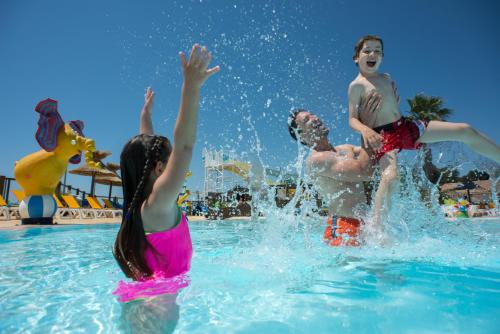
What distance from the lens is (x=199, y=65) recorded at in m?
1.60

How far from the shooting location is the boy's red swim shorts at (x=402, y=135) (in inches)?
131

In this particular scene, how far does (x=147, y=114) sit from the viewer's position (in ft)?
9.55

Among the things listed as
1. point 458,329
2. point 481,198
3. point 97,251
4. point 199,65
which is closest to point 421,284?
point 458,329

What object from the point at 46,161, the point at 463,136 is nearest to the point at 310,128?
the point at 463,136

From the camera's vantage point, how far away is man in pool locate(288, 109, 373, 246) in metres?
3.58

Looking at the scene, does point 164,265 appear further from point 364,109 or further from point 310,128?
point 364,109

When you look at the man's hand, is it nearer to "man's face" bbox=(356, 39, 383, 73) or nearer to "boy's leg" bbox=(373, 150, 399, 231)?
"boy's leg" bbox=(373, 150, 399, 231)

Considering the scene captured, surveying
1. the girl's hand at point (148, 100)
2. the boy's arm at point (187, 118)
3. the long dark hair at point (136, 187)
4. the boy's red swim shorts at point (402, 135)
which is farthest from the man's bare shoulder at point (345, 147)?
the boy's arm at point (187, 118)

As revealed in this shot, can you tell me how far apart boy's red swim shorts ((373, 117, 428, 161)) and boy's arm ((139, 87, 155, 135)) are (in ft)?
7.36

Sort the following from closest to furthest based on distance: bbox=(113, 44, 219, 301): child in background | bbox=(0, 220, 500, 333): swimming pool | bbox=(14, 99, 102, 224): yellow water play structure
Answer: bbox=(0, 220, 500, 333): swimming pool → bbox=(113, 44, 219, 301): child in background → bbox=(14, 99, 102, 224): yellow water play structure

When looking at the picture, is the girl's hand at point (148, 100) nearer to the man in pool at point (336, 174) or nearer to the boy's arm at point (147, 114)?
the boy's arm at point (147, 114)

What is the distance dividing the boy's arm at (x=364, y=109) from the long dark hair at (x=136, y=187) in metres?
2.15

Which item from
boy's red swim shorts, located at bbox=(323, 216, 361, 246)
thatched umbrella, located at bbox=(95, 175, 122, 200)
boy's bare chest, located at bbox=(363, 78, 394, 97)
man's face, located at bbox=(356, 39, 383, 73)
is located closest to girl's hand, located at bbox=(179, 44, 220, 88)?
boy's bare chest, located at bbox=(363, 78, 394, 97)

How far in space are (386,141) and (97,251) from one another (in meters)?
4.00
